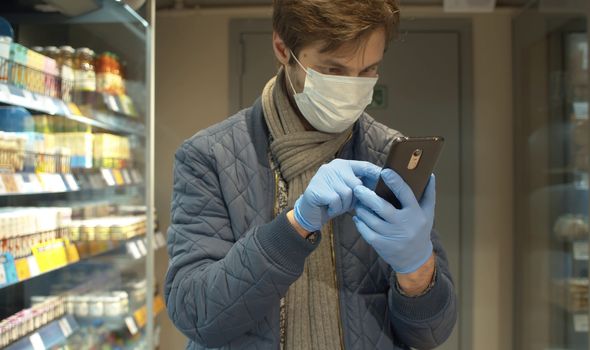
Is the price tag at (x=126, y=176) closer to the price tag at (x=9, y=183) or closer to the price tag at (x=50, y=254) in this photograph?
the price tag at (x=50, y=254)

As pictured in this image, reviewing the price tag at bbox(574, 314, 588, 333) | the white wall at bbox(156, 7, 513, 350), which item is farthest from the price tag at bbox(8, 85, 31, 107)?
the price tag at bbox(574, 314, 588, 333)

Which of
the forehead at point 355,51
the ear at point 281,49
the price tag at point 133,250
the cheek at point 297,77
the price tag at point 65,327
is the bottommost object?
the price tag at point 65,327

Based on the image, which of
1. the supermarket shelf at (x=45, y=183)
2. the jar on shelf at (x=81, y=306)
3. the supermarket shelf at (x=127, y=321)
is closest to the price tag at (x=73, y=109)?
the supermarket shelf at (x=45, y=183)

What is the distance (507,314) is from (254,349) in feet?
10.2

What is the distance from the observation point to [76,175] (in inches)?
93.1

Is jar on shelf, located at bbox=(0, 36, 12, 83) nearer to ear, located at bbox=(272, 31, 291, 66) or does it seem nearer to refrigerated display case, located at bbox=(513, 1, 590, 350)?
ear, located at bbox=(272, 31, 291, 66)

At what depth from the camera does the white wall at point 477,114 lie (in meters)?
3.65

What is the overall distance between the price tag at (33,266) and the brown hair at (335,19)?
1.37 metres

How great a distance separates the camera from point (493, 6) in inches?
133

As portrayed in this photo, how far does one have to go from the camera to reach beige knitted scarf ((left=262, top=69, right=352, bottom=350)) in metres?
1.00

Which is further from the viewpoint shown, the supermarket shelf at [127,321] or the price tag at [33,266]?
the supermarket shelf at [127,321]

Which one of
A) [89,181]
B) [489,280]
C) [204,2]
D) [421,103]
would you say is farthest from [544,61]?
[89,181]

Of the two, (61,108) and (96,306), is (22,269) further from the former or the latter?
(96,306)

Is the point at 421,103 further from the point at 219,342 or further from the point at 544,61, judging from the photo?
the point at 219,342
